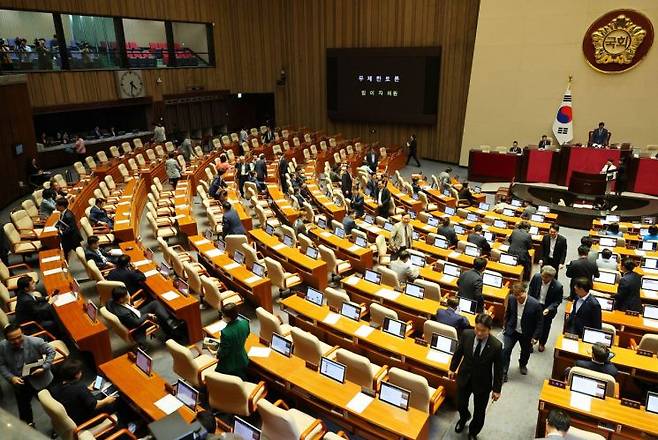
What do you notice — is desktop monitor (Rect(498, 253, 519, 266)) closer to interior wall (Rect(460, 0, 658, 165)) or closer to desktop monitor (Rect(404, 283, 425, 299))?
desktop monitor (Rect(404, 283, 425, 299))

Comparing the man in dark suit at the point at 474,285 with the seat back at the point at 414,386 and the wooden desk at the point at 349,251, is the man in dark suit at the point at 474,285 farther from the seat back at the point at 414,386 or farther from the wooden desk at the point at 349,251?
the wooden desk at the point at 349,251

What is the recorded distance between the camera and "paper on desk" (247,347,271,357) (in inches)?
222

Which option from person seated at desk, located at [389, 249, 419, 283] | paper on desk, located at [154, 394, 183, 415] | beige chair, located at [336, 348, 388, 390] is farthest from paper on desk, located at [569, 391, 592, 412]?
paper on desk, located at [154, 394, 183, 415]

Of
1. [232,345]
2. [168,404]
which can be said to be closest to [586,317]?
[232,345]

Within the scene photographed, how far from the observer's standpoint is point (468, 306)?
22.4ft

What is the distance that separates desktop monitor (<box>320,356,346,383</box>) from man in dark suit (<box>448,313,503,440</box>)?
119 cm

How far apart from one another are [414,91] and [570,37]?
6342mm

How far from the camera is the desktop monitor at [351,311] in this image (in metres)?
6.57

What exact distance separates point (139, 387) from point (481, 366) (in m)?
3.62

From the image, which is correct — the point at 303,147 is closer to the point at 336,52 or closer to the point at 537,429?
the point at 336,52

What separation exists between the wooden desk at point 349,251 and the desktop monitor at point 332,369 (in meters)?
4.09

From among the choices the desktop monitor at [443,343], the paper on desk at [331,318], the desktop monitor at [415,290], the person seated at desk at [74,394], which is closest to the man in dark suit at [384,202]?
the desktop monitor at [415,290]

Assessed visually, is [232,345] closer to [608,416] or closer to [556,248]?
[608,416]

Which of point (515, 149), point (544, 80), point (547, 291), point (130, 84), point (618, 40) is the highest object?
point (618, 40)
